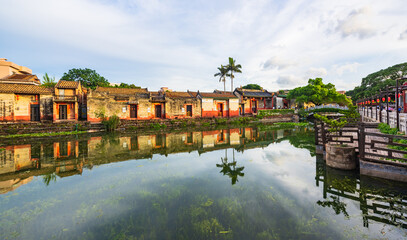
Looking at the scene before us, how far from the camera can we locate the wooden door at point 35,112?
2027cm

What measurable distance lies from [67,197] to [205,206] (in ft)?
13.4

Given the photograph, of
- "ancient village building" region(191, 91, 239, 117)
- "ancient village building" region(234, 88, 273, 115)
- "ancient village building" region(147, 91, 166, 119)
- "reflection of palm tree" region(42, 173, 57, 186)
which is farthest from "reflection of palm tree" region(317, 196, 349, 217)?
"ancient village building" region(234, 88, 273, 115)

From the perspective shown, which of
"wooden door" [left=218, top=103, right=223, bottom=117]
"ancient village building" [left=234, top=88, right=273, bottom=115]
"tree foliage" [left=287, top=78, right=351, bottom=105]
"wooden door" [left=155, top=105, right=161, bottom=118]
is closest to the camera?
"wooden door" [left=155, top=105, right=161, bottom=118]

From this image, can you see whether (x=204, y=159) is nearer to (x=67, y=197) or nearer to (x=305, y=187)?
(x=305, y=187)

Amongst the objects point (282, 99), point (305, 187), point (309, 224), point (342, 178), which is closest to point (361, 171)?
point (342, 178)

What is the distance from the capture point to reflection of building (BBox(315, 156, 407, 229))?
3810 mm

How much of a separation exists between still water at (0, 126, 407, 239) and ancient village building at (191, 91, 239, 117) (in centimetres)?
2232

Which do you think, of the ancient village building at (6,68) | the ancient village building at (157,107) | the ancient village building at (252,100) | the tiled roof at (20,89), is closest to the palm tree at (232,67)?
the ancient village building at (252,100)

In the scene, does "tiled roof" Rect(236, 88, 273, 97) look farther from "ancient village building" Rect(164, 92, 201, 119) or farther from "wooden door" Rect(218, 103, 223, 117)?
"ancient village building" Rect(164, 92, 201, 119)

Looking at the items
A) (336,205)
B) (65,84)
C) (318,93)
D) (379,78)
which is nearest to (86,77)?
(65,84)

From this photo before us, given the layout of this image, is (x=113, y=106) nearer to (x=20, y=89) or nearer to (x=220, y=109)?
(x=20, y=89)

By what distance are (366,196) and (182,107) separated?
25.1 metres

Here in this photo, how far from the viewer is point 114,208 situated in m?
4.29

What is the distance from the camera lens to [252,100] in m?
37.9
